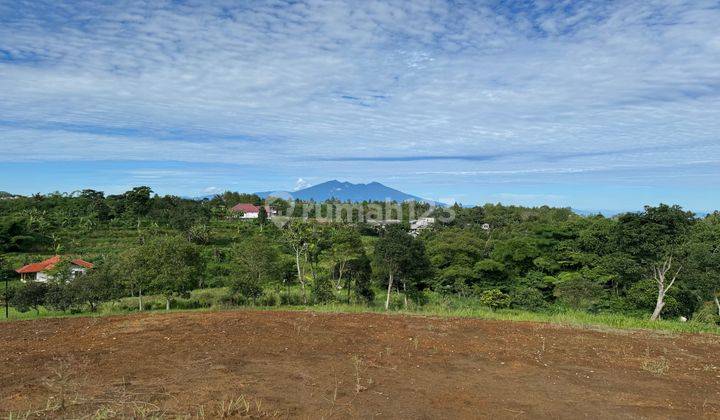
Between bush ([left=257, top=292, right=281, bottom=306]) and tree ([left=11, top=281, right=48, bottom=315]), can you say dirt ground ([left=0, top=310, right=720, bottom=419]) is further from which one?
bush ([left=257, top=292, right=281, bottom=306])

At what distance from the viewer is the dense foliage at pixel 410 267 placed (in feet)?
48.1

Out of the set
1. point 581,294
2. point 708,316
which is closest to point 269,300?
point 581,294

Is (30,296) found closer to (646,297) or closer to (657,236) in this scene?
(657,236)

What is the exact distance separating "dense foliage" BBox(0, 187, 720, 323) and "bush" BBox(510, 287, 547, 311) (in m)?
0.05

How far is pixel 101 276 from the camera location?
15.6m

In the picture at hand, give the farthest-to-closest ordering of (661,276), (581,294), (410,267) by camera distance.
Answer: (410,267)
(581,294)
(661,276)

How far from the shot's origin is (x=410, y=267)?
18109 millimetres

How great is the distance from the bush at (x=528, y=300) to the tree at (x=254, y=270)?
37.4 feet

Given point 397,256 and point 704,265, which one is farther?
point 397,256

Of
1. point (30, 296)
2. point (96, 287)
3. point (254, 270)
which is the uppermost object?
point (254, 270)

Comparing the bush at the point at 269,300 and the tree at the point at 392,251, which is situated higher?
the tree at the point at 392,251

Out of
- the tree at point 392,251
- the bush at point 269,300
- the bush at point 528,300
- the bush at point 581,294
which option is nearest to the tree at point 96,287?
the bush at point 269,300

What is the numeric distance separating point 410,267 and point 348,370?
12.0m

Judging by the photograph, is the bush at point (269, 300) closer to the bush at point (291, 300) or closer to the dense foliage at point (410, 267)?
the dense foliage at point (410, 267)
